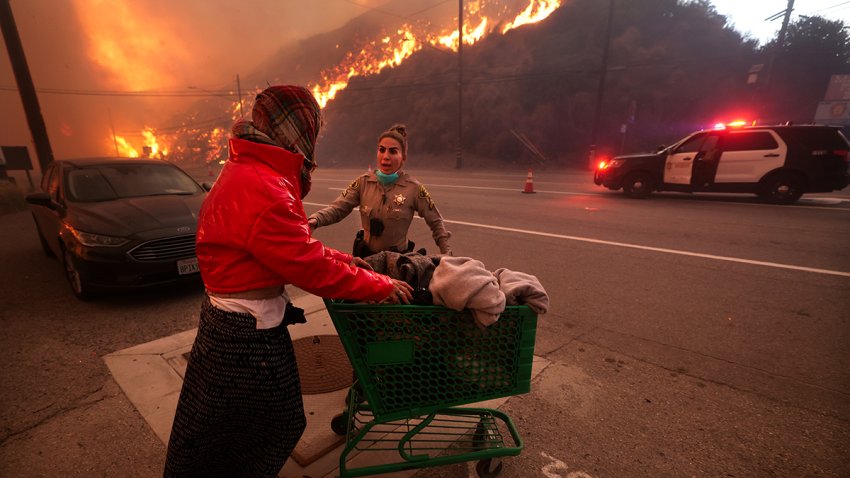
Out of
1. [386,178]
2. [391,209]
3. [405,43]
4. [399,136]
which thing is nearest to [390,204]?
[391,209]

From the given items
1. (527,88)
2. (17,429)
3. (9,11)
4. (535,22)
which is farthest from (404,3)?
(17,429)

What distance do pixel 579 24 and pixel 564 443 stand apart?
42679 mm

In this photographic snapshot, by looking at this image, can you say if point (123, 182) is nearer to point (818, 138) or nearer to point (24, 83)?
point (24, 83)

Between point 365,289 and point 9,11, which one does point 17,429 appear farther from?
point 9,11

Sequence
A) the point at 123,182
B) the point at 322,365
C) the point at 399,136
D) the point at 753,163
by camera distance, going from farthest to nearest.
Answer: the point at 753,163, the point at 123,182, the point at 322,365, the point at 399,136

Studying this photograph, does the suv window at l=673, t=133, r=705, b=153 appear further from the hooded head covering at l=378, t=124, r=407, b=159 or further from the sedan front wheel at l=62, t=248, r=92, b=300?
the sedan front wheel at l=62, t=248, r=92, b=300

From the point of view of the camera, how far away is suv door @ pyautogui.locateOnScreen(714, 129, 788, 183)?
31.3 ft

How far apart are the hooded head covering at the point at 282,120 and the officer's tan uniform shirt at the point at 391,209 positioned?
1379 millimetres

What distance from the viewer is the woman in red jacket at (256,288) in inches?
52.7

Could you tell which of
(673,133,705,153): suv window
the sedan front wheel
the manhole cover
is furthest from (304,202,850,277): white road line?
(673,133,705,153): suv window

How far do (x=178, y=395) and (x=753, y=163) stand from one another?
12.8m

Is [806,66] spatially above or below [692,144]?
above

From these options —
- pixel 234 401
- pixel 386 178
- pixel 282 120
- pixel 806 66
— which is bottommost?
pixel 234 401

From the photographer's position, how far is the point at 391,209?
294cm
